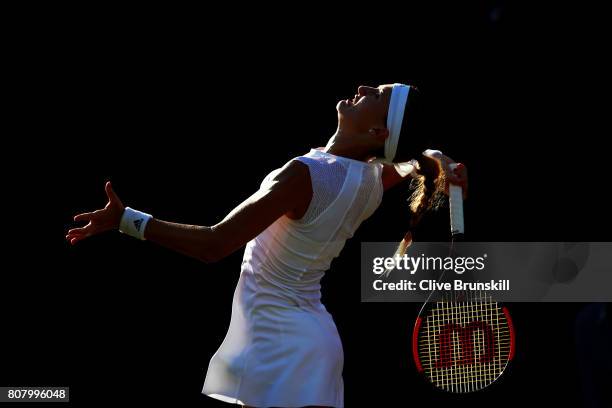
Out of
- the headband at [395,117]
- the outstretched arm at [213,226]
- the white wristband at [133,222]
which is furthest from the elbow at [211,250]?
the headband at [395,117]

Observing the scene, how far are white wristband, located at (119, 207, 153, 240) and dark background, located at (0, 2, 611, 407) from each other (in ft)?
7.05

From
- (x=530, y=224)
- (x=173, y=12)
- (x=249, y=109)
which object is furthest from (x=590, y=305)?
(x=173, y=12)

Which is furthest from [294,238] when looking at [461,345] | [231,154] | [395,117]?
[231,154]

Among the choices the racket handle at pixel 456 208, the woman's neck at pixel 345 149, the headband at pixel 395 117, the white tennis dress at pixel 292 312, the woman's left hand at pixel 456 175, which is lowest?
the white tennis dress at pixel 292 312

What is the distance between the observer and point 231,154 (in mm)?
5879

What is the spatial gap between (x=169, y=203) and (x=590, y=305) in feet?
6.84

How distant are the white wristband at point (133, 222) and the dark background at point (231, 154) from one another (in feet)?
7.05

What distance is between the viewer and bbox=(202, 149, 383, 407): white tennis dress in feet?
12.0

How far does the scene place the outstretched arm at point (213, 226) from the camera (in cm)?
349

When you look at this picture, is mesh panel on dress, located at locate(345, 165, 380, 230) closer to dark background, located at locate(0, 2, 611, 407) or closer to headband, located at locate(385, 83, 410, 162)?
headband, located at locate(385, 83, 410, 162)

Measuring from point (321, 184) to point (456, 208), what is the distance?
47 centimetres

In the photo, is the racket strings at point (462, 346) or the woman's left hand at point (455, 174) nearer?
the woman's left hand at point (455, 174)

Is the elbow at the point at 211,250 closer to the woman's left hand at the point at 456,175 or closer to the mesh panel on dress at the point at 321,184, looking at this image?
the mesh panel on dress at the point at 321,184

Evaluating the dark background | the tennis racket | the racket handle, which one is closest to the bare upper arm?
the racket handle
